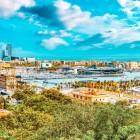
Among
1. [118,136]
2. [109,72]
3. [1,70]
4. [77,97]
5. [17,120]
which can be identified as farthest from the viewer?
[109,72]

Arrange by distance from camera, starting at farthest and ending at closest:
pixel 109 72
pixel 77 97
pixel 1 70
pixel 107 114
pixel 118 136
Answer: pixel 109 72
pixel 1 70
pixel 77 97
pixel 107 114
pixel 118 136

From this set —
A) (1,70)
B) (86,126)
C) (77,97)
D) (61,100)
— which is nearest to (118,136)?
(86,126)

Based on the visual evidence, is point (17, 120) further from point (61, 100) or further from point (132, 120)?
point (61, 100)

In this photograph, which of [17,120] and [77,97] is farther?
[77,97]

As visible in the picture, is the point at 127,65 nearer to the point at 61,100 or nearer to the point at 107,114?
the point at 61,100

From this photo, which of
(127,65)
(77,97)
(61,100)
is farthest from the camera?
(127,65)

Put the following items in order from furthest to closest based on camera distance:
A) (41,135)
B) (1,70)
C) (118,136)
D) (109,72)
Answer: (109,72) → (1,70) → (41,135) → (118,136)

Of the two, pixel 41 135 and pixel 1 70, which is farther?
pixel 1 70

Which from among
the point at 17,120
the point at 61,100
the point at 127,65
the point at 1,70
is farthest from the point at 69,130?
the point at 127,65
